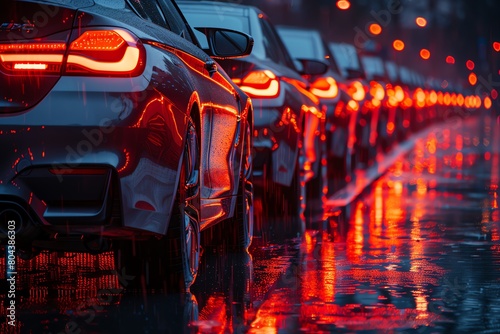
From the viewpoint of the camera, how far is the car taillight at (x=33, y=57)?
6996 mm

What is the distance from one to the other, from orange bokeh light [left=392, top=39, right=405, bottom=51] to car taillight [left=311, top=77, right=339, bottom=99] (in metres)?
103

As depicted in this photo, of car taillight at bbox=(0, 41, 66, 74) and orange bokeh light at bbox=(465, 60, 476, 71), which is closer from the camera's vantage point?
car taillight at bbox=(0, 41, 66, 74)

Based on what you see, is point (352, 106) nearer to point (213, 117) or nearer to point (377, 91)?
point (377, 91)

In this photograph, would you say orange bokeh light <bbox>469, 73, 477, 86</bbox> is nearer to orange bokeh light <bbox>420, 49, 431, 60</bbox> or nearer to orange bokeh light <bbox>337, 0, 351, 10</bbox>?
orange bokeh light <bbox>420, 49, 431, 60</bbox>

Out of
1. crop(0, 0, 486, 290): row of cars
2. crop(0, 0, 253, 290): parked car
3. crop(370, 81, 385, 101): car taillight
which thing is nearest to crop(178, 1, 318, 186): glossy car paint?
crop(0, 0, 486, 290): row of cars

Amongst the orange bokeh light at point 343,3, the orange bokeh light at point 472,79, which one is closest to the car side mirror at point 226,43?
the orange bokeh light at point 343,3

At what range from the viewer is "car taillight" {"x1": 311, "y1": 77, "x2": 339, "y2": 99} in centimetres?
1866

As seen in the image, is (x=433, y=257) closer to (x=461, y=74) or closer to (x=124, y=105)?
Result: (x=124, y=105)

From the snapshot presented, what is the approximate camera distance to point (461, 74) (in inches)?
6407

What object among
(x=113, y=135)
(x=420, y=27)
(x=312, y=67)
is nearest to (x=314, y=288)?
(x=113, y=135)

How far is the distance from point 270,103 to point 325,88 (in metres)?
6.09

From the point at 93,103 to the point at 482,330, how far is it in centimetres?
198

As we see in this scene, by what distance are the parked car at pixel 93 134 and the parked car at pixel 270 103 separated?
4959mm

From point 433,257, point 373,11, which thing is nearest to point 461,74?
point 373,11
